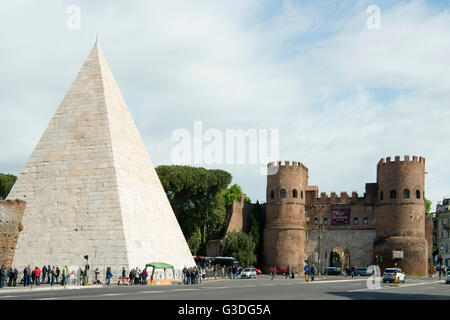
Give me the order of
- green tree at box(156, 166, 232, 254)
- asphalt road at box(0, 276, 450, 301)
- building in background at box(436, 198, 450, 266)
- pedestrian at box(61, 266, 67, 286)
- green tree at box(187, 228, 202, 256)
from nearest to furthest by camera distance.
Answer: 1. asphalt road at box(0, 276, 450, 301)
2. pedestrian at box(61, 266, 67, 286)
3. green tree at box(187, 228, 202, 256)
4. green tree at box(156, 166, 232, 254)
5. building in background at box(436, 198, 450, 266)

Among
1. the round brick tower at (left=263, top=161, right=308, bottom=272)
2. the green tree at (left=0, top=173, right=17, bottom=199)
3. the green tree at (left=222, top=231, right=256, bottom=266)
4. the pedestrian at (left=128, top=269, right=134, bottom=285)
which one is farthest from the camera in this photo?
the round brick tower at (left=263, top=161, right=308, bottom=272)

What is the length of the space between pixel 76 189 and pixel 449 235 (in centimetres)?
6962

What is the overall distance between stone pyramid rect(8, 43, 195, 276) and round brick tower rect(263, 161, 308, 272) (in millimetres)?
26222

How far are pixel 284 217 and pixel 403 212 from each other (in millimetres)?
12143

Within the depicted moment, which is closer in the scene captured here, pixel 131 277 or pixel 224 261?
pixel 131 277

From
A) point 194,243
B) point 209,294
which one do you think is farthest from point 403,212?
point 209,294

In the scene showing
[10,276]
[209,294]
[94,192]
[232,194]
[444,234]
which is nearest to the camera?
[209,294]

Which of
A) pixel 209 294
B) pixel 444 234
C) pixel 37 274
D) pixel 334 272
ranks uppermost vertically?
pixel 444 234

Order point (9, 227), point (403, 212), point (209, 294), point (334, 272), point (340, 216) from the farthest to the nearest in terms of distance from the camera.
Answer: point (340, 216)
point (403, 212)
point (334, 272)
point (9, 227)
point (209, 294)

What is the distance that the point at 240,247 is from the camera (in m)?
60.1

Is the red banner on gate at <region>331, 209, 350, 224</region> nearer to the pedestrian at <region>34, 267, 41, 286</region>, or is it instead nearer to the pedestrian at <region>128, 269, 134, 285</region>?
the pedestrian at <region>128, 269, 134, 285</region>

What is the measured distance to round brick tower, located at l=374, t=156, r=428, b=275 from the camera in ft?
198

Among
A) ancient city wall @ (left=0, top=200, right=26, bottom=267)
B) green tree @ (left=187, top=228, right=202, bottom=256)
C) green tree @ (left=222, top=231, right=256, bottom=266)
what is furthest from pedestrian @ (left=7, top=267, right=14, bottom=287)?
green tree @ (left=187, top=228, right=202, bottom=256)

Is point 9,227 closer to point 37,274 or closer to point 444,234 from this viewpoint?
point 37,274
